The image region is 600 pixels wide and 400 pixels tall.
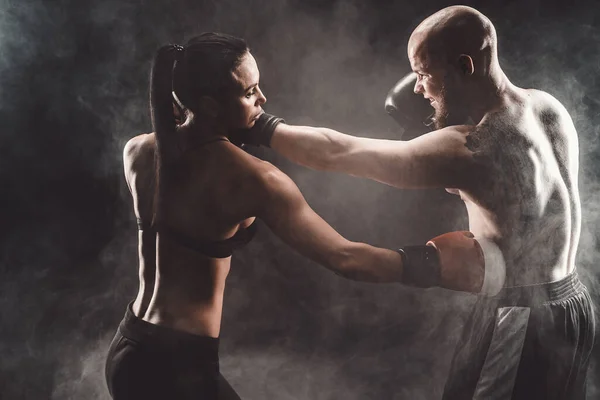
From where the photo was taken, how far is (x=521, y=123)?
→ 2.28 metres

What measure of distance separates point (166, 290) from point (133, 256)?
1.11 ft

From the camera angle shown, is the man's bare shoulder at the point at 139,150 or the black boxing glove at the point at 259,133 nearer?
the black boxing glove at the point at 259,133

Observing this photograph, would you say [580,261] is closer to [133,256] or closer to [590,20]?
[590,20]

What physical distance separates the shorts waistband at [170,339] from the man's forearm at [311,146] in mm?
779

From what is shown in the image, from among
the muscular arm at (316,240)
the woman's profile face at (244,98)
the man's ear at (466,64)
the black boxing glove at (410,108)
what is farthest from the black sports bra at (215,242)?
the man's ear at (466,64)

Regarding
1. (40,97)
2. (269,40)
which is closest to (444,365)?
(269,40)

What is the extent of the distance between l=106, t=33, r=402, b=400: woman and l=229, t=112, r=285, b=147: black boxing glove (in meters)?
0.03

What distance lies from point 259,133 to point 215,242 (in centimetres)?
44

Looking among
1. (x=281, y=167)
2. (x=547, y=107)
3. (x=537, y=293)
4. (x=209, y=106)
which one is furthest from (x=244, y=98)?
(x=537, y=293)

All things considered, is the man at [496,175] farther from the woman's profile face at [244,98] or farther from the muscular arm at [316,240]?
the muscular arm at [316,240]

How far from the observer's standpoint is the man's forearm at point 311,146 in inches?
87.5

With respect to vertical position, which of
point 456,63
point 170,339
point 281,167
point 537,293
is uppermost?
point 456,63

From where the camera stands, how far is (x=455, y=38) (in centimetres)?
223

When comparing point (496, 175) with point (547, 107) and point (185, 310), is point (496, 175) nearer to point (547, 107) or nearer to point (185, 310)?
point (547, 107)
